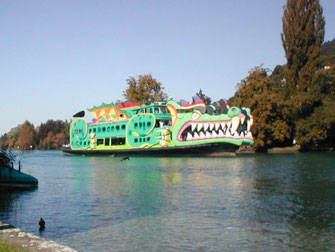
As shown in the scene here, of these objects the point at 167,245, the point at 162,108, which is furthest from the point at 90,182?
the point at 162,108

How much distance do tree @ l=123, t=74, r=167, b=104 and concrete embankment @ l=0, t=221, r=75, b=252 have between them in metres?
84.0

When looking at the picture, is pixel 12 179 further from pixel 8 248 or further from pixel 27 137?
pixel 27 137

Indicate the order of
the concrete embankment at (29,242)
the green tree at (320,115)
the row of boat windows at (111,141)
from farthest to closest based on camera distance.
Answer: the row of boat windows at (111,141) → the green tree at (320,115) → the concrete embankment at (29,242)

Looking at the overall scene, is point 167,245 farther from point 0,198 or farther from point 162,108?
point 162,108

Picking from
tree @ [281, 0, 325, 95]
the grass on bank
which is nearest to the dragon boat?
tree @ [281, 0, 325, 95]

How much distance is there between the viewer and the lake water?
1288 cm

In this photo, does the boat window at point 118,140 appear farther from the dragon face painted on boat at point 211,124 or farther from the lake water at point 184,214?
the lake water at point 184,214

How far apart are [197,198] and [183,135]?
39.8 m

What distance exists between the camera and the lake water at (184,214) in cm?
1288

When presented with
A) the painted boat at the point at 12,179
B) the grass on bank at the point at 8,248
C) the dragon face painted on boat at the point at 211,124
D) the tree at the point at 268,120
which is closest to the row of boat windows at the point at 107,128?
the dragon face painted on boat at the point at 211,124

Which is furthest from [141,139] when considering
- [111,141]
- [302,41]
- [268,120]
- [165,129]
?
[302,41]

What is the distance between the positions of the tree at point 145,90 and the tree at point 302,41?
3715 centimetres

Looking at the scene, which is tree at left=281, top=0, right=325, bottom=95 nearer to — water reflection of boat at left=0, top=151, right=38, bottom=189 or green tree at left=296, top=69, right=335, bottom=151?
green tree at left=296, top=69, right=335, bottom=151

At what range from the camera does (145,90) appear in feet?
316
